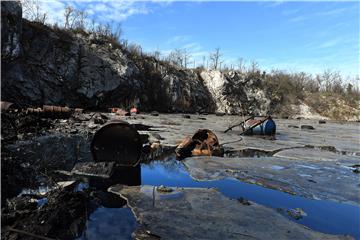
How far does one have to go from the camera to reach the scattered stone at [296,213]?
4.55m

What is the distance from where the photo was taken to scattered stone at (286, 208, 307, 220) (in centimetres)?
455

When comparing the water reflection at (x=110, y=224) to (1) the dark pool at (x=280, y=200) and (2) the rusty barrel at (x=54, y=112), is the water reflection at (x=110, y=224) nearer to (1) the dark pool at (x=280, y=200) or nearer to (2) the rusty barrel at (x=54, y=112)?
(1) the dark pool at (x=280, y=200)

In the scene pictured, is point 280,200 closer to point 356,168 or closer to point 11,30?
point 356,168

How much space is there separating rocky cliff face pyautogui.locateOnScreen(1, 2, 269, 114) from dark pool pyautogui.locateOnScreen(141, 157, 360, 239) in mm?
16218

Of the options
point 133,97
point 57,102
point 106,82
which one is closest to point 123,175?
point 57,102

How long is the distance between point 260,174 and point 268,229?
9.81ft

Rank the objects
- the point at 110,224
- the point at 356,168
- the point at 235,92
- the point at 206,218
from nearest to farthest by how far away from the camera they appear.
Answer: the point at 110,224, the point at 206,218, the point at 356,168, the point at 235,92

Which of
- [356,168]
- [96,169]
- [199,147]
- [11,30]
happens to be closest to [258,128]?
[199,147]

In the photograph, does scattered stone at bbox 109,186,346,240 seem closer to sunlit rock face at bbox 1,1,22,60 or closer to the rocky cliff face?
the rocky cliff face

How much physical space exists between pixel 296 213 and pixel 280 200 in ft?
2.24

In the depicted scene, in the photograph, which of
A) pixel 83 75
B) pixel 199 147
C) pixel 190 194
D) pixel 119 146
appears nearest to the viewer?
pixel 190 194

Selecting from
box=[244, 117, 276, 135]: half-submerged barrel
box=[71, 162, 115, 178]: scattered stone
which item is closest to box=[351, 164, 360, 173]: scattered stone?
box=[71, 162, 115, 178]: scattered stone

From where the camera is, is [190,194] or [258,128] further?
[258,128]

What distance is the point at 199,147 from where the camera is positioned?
9000 mm
